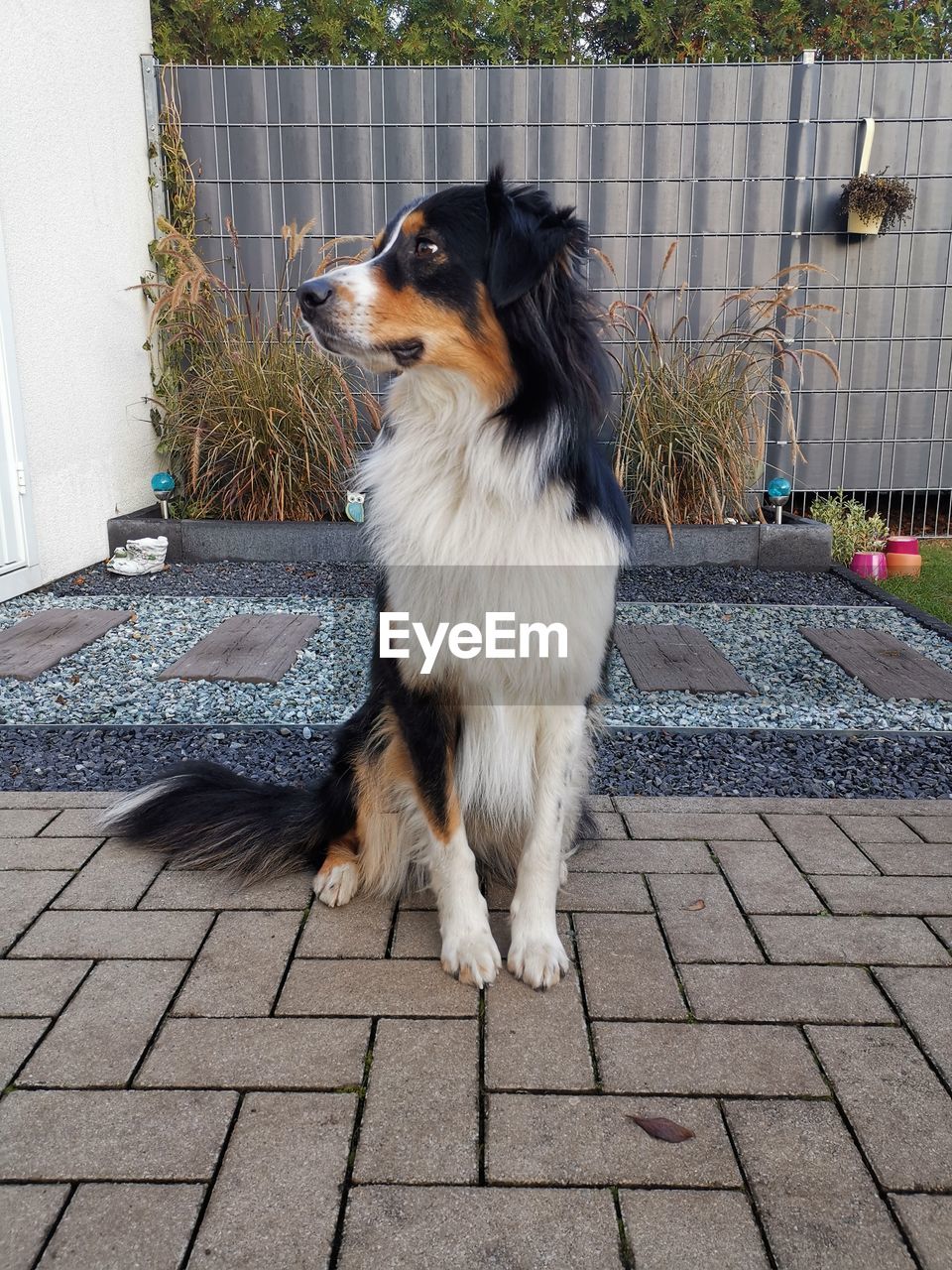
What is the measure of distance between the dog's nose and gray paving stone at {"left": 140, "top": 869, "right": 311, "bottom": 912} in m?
1.26

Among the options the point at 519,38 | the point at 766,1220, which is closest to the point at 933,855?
the point at 766,1220

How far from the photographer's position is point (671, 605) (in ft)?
16.4

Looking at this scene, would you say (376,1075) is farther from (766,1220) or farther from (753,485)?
(753,485)

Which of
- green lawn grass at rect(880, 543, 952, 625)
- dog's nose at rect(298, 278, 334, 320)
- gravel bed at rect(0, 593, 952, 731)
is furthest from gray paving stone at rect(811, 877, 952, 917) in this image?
green lawn grass at rect(880, 543, 952, 625)

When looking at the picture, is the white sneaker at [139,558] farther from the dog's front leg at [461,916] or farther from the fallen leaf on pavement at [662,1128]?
the fallen leaf on pavement at [662,1128]

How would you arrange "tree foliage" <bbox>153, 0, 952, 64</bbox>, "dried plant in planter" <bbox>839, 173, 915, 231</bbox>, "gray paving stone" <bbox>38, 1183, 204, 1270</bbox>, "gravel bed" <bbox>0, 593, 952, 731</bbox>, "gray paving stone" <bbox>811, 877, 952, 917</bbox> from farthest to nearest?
"tree foliage" <bbox>153, 0, 952, 64</bbox>
"dried plant in planter" <bbox>839, 173, 915, 231</bbox>
"gravel bed" <bbox>0, 593, 952, 731</bbox>
"gray paving stone" <bbox>811, 877, 952, 917</bbox>
"gray paving stone" <bbox>38, 1183, 204, 1270</bbox>

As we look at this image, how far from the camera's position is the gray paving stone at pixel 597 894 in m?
2.16

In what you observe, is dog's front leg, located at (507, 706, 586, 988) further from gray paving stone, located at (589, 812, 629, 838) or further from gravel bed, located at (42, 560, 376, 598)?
gravel bed, located at (42, 560, 376, 598)

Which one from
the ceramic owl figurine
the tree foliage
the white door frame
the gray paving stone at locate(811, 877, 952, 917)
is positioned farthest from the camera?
the tree foliage

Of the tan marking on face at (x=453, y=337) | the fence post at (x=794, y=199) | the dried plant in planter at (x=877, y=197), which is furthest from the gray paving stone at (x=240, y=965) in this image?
the dried plant in planter at (x=877, y=197)

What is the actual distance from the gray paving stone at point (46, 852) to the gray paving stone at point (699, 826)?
54.3 inches

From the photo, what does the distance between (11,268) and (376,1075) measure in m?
4.64

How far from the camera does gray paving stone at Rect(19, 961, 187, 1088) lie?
160 cm

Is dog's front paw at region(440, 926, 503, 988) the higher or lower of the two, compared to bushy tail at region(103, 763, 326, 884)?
lower
